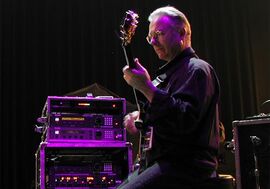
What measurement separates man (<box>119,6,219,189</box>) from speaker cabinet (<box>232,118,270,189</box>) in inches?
68.2

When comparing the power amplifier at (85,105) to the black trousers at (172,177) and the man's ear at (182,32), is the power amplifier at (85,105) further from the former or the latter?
the black trousers at (172,177)

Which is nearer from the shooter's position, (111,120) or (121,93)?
(111,120)

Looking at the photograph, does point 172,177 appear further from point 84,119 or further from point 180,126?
point 84,119

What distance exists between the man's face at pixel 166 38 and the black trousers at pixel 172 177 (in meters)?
0.60

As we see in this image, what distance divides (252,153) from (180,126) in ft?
6.79

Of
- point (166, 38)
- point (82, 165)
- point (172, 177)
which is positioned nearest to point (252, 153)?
point (82, 165)

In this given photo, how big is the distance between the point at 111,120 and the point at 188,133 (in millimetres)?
2172

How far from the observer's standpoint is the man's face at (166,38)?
247 centimetres

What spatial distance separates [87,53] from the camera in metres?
6.60

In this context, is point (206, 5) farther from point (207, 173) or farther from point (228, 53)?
point (207, 173)

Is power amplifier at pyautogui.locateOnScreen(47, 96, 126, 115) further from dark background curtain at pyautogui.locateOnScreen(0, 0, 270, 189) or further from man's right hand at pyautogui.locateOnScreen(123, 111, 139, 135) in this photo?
dark background curtain at pyautogui.locateOnScreen(0, 0, 270, 189)

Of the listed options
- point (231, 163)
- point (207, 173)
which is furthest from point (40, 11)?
point (207, 173)

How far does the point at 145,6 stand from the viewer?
699 cm

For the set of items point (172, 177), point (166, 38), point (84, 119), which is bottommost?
point (172, 177)
